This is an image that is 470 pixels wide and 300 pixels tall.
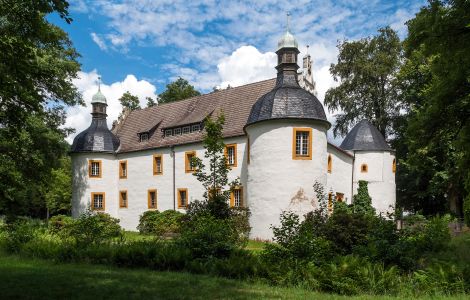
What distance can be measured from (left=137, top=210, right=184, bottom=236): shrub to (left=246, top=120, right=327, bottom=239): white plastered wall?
17.8ft

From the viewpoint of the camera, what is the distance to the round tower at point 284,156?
Answer: 21500 mm

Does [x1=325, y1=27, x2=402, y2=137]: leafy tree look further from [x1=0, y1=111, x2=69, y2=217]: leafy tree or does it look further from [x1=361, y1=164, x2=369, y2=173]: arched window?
[x1=0, y1=111, x2=69, y2=217]: leafy tree

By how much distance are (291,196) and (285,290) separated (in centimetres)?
1321

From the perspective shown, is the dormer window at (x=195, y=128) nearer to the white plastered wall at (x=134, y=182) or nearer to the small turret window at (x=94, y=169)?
the white plastered wall at (x=134, y=182)

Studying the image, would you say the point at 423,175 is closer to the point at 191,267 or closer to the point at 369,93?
the point at 369,93

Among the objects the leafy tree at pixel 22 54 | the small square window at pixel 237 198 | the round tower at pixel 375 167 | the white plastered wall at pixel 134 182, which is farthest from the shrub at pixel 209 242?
the round tower at pixel 375 167

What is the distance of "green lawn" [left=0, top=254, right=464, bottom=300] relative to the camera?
765 centimetres

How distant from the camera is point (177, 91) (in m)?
47.3

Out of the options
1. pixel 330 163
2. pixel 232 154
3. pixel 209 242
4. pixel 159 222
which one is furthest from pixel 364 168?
pixel 209 242

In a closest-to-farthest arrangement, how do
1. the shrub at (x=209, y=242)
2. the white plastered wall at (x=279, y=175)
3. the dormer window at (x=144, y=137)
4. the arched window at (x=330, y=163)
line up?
1. the shrub at (x=209, y=242)
2. the white plastered wall at (x=279, y=175)
3. the arched window at (x=330, y=163)
4. the dormer window at (x=144, y=137)

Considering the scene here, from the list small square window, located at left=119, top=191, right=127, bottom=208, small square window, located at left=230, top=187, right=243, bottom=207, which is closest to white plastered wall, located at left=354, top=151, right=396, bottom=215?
small square window, located at left=230, top=187, right=243, bottom=207

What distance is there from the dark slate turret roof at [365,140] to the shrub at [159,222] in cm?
1286

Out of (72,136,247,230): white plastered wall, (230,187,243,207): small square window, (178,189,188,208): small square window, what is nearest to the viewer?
(230,187,243,207): small square window

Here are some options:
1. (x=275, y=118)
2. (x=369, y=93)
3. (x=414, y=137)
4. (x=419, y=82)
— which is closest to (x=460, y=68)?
(x=414, y=137)
